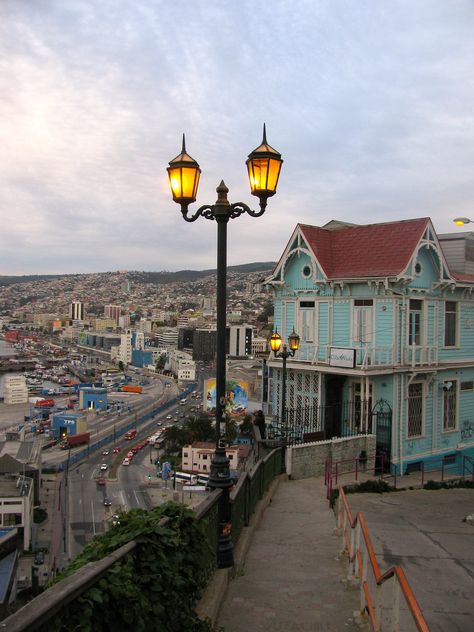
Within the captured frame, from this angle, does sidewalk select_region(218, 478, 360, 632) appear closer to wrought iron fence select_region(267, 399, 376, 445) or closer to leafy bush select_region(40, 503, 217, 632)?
leafy bush select_region(40, 503, 217, 632)

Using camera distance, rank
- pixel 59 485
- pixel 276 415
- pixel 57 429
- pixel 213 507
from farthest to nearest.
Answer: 1. pixel 57 429
2. pixel 59 485
3. pixel 276 415
4. pixel 213 507

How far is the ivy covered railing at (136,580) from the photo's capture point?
300cm

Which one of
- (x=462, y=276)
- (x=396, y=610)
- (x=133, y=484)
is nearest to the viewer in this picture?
(x=396, y=610)

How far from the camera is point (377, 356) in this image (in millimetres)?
17797

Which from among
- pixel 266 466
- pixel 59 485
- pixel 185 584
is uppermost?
pixel 185 584

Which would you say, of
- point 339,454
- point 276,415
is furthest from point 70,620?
point 276,415

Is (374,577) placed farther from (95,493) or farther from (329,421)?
(95,493)

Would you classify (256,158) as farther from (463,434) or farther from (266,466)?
(463,434)

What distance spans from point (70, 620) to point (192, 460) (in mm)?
74004

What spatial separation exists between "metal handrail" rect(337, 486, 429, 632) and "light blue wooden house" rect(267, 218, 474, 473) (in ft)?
32.7

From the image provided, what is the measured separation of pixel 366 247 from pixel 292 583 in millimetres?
13345

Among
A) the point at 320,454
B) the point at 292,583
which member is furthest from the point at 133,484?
the point at 292,583

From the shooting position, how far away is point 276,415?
19875 mm

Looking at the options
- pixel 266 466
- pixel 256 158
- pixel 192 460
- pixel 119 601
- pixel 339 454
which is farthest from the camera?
pixel 192 460
